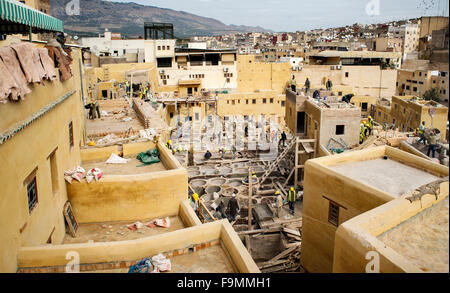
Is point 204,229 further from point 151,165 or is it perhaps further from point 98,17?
point 98,17

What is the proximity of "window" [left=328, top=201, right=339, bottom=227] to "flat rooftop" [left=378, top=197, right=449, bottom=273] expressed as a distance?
3.94 m

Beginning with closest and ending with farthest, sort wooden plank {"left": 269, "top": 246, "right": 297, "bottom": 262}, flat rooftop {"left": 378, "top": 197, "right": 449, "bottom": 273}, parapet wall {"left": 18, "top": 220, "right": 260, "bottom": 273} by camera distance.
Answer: flat rooftop {"left": 378, "top": 197, "right": 449, "bottom": 273} < parapet wall {"left": 18, "top": 220, "right": 260, "bottom": 273} < wooden plank {"left": 269, "top": 246, "right": 297, "bottom": 262}

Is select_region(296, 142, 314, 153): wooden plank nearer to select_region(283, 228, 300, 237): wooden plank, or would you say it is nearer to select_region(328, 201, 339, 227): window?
select_region(283, 228, 300, 237): wooden plank

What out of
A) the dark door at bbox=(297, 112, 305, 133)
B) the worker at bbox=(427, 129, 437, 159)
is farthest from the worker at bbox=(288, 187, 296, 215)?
the dark door at bbox=(297, 112, 305, 133)

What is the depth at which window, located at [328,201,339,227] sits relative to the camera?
10414mm

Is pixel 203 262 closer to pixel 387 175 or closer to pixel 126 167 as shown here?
pixel 126 167

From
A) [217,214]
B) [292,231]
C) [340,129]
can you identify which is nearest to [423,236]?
[292,231]

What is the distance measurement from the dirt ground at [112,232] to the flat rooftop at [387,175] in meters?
5.35

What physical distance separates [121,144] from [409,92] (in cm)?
5292

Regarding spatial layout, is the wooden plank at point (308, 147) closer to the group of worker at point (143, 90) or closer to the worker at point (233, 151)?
the worker at point (233, 151)

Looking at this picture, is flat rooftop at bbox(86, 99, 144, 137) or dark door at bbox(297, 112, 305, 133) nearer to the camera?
flat rooftop at bbox(86, 99, 144, 137)

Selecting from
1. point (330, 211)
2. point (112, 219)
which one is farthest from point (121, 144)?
point (330, 211)

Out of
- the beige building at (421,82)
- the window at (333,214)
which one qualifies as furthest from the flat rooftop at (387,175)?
the beige building at (421,82)

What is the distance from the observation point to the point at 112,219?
387 inches
